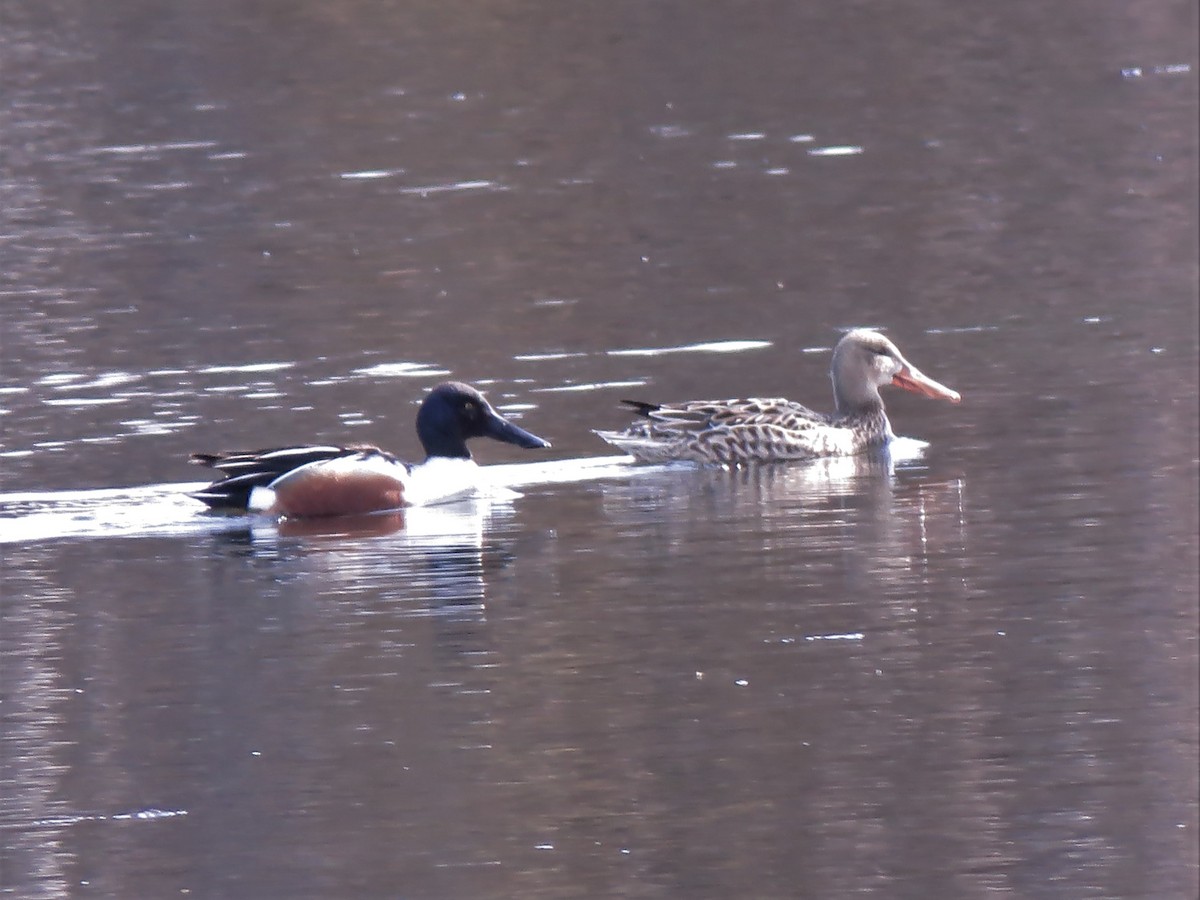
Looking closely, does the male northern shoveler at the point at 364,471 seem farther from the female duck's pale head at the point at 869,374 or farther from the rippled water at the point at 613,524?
the female duck's pale head at the point at 869,374

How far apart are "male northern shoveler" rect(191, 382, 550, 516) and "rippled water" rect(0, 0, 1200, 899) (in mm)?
156

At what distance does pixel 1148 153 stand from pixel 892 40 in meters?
8.58

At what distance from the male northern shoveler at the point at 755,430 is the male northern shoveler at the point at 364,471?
65cm

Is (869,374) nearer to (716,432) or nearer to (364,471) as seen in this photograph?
(716,432)

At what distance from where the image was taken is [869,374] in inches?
535

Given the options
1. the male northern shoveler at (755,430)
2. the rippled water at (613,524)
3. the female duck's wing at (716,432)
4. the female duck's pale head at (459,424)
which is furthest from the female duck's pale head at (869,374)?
the female duck's pale head at (459,424)

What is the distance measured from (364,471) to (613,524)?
4.41 ft

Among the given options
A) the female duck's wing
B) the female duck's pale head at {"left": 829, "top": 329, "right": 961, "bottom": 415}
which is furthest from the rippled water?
the female duck's pale head at {"left": 829, "top": 329, "right": 961, "bottom": 415}

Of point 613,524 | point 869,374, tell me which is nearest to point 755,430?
point 869,374

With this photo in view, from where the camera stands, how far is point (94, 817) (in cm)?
753

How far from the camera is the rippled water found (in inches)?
289

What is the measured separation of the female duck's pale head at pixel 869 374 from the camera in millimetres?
13484

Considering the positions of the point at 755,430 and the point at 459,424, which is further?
the point at 755,430

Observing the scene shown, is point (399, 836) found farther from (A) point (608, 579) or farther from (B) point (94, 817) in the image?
(A) point (608, 579)
